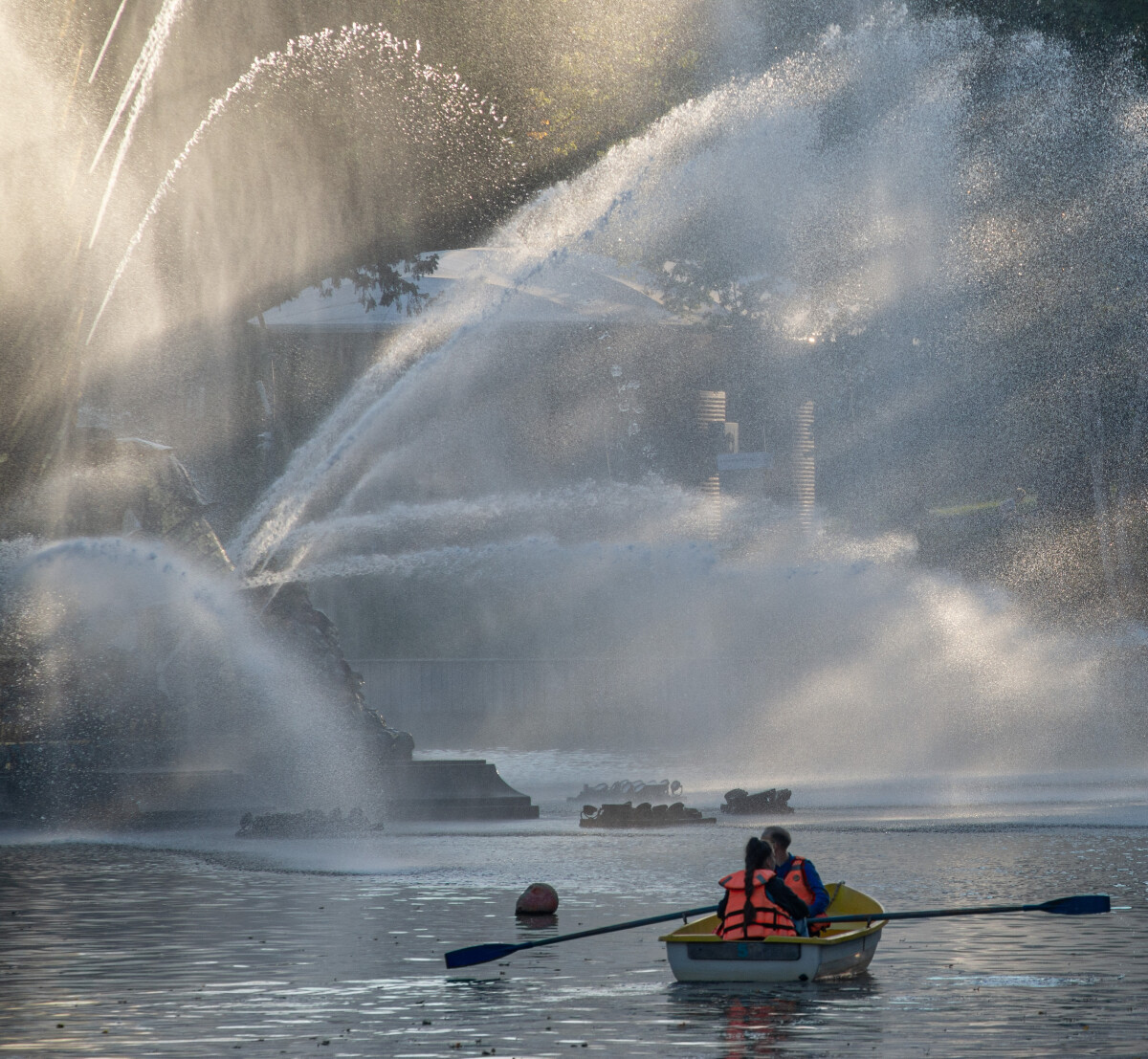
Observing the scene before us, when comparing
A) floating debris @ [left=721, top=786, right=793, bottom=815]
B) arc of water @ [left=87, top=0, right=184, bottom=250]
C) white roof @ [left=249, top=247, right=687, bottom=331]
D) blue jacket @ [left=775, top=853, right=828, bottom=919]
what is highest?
white roof @ [left=249, top=247, right=687, bottom=331]

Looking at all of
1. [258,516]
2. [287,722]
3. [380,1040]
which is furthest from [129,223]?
[380,1040]

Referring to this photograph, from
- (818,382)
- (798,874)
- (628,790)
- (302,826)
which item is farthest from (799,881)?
(818,382)

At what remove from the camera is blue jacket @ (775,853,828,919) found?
1345 centimetres

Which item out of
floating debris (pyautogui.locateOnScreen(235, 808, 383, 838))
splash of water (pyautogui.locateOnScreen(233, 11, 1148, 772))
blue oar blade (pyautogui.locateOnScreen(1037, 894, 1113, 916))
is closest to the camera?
blue oar blade (pyautogui.locateOnScreen(1037, 894, 1113, 916))

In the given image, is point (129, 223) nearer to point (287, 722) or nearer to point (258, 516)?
point (258, 516)

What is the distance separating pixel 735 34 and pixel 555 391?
101ft

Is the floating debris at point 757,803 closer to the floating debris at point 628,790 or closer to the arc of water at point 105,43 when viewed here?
the floating debris at point 628,790

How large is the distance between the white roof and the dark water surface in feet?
125

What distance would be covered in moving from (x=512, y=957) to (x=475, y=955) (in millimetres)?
1132

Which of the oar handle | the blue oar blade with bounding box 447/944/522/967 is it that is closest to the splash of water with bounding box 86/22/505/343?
the oar handle

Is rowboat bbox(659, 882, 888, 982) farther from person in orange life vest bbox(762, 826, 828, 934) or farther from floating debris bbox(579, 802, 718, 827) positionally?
floating debris bbox(579, 802, 718, 827)

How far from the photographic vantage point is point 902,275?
52500 mm

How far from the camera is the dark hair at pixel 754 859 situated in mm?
12867

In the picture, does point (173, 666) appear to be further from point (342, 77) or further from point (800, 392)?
point (800, 392)
